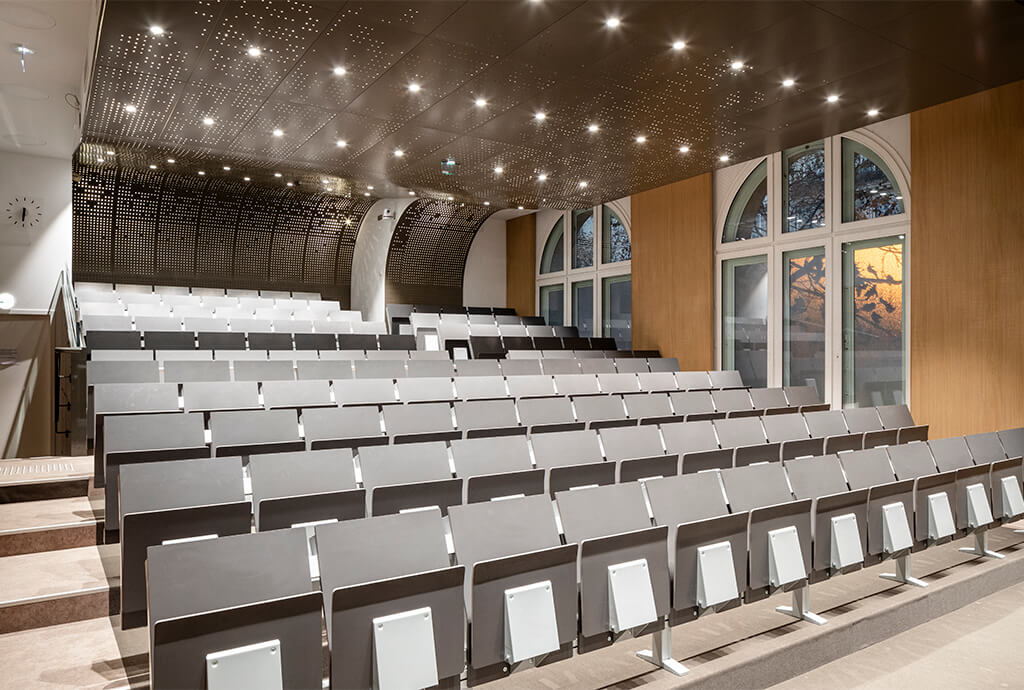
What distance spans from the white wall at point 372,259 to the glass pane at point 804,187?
5.40 meters

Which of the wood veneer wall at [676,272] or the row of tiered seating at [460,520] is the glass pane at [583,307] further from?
the row of tiered seating at [460,520]

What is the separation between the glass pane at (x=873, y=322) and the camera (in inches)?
252

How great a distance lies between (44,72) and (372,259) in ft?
19.0

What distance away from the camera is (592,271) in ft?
33.3

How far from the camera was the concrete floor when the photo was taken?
249 centimetres

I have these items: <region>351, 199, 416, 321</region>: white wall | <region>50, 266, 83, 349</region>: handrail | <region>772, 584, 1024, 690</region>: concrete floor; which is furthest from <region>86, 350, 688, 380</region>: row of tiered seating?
<region>351, 199, 416, 321</region>: white wall

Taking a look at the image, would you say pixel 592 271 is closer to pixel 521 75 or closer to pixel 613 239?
pixel 613 239

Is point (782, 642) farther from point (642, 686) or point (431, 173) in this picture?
point (431, 173)

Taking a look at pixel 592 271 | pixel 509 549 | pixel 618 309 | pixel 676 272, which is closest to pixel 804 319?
pixel 676 272

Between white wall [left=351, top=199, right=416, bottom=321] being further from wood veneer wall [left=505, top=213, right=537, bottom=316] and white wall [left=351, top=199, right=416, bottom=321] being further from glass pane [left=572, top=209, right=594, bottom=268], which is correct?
glass pane [left=572, top=209, right=594, bottom=268]

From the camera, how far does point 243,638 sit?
→ 168 centimetres

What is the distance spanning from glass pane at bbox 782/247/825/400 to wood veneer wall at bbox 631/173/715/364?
3.00 feet

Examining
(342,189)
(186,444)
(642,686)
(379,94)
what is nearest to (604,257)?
(342,189)

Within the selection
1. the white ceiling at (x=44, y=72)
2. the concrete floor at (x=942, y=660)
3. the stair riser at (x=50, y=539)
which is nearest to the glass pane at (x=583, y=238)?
the white ceiling at (x=44, y=72)
